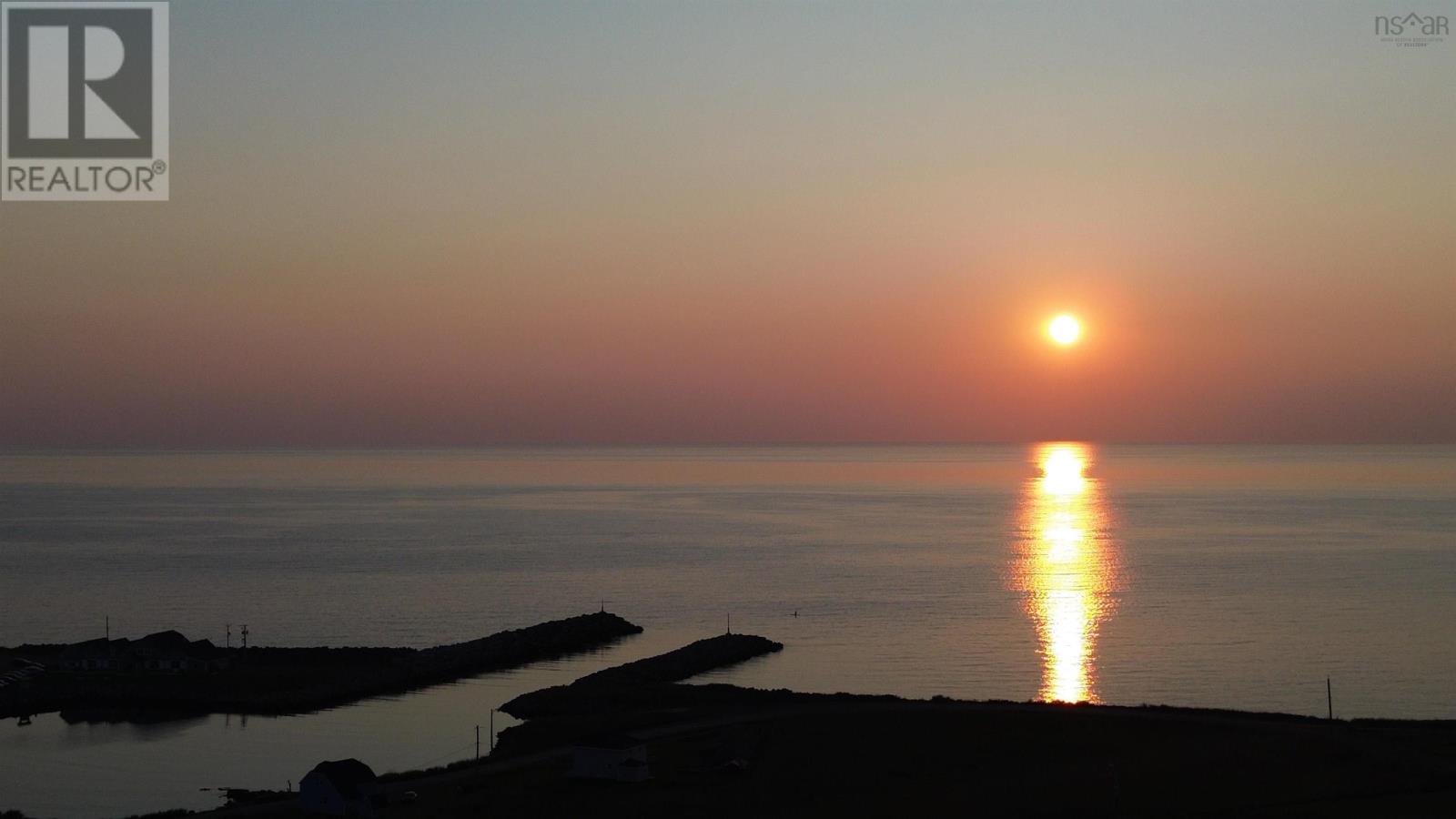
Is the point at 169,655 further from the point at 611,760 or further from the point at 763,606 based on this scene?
the point at 763,606

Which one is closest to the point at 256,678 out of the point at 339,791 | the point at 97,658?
the point at 97,658

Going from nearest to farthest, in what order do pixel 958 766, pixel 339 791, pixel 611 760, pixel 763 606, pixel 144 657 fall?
pixel 339 791, pixel 611 760, pixel 958 766, pixel 144 657, pixel 763 606

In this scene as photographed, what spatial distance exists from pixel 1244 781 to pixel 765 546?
94740 mm

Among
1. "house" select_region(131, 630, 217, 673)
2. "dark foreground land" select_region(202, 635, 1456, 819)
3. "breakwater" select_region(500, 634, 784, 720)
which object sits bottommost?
"dark foreground land" select_region(202, 635, 1456, 819)

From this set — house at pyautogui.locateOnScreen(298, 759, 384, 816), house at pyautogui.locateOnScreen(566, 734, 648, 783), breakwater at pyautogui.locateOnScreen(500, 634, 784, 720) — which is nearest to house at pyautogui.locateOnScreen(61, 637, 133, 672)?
breakwater at pyautogui.locateOnScreen(500, 634, 784, 720)

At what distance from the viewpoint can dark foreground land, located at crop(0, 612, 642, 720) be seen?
5650cm

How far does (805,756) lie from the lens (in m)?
41.7

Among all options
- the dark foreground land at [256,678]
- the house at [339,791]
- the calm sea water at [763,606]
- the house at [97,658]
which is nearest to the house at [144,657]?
the house at [97,658]

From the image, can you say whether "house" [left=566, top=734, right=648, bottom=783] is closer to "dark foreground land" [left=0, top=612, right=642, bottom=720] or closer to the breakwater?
the breakwater

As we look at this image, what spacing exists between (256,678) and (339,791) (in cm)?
2763

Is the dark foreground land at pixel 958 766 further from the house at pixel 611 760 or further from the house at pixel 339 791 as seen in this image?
the house at pixel 339 791

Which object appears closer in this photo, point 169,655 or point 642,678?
point 642,678

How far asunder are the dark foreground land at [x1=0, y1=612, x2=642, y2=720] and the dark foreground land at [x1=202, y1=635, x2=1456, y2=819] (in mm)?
13278

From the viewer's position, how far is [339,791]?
35812 millimetres
